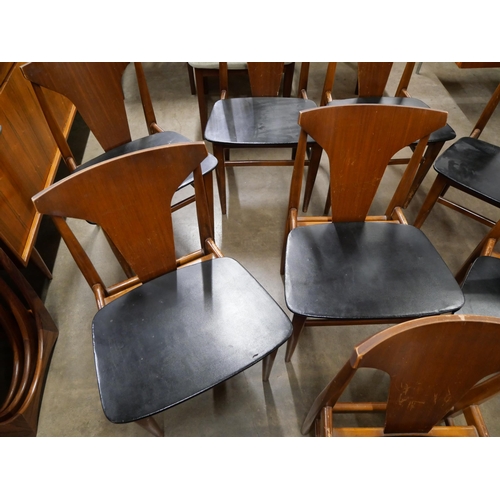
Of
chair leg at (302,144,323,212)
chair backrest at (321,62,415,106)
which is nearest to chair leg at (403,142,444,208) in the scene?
chair backrest at (321,62,415,106)

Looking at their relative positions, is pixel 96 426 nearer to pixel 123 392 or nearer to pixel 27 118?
pixel 123 392

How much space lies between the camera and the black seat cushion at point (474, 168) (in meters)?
1.42

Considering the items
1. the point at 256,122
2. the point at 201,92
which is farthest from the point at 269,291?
the point at 201,92

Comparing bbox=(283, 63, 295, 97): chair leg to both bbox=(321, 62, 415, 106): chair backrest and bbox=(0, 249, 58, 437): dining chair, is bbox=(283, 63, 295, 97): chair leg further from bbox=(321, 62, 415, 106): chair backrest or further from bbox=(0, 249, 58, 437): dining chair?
bbox=(0, 249, 58, 437): dining chair

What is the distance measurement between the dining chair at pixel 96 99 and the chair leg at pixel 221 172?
0.18 metres

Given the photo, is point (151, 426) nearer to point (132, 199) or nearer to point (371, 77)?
point (132, 199)

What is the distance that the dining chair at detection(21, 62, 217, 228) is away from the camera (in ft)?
4.05

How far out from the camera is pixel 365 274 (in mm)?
1112

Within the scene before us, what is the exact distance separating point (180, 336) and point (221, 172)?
3.25 ft

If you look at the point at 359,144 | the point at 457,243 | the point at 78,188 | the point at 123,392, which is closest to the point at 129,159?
the point at 78,188

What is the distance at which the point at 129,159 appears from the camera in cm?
86

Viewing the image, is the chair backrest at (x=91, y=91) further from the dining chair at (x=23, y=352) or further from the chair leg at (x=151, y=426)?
the chair leg at (x=151, y=426)

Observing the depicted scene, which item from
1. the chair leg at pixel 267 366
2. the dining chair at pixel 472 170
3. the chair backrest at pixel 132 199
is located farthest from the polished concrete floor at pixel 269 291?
the chair backrest at pixel 132 199

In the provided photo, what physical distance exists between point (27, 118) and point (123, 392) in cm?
138
